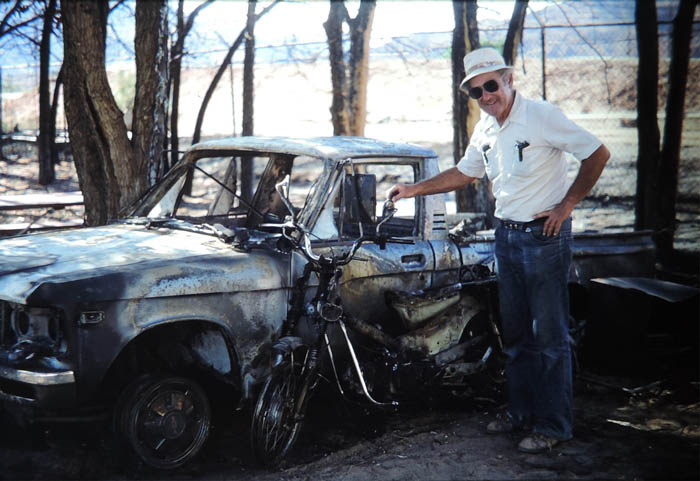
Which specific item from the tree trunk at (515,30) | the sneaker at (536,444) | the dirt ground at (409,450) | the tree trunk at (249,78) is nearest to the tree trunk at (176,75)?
the tree trunk at (249,78)

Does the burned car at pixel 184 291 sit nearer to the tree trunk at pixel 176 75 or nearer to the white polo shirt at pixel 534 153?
the white polo shirt at pixel 534 153

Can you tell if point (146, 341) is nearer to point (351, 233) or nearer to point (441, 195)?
point (351, 233)

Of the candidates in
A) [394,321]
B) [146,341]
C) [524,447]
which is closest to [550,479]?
[524,447]

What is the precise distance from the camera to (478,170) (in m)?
5.18

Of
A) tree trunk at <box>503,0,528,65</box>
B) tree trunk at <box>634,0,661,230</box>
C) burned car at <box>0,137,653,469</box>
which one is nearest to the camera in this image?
burned car at <box>0,137,653,469</box>

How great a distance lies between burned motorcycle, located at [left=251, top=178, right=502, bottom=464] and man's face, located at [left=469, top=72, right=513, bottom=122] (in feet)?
2.80

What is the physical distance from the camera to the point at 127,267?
4242 mm

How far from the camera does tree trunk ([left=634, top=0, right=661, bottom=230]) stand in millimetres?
9812

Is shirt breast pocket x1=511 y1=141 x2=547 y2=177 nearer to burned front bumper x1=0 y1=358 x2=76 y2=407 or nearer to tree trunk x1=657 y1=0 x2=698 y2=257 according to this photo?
burned front bumper x1=0 y1=358 x2=76 y2=407

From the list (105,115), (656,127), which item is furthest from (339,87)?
(105,115)

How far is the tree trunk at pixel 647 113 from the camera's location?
9.81m

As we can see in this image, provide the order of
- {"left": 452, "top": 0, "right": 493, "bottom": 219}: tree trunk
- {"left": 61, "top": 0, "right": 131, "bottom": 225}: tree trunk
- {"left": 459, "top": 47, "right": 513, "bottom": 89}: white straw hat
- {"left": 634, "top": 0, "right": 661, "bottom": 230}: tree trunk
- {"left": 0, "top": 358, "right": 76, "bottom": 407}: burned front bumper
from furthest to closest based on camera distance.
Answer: {"left": 452, "top": 0, "right": 493, "bottom": 219}: tree trunk → {"left": 634, "top": 0, "right": 661, "bottom": 230}: tree trunk → {"left": 61, "top": 0, "right": 131, "bottom": 225}: tree trunk → {"left": 459, "top": 47, "right": 513, "bottom": 89}: white straw hat → {"left": 0, "top": 358, "right": 76, "bottom": 407}: burned front bumper

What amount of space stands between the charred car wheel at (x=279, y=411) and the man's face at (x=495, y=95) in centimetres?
187

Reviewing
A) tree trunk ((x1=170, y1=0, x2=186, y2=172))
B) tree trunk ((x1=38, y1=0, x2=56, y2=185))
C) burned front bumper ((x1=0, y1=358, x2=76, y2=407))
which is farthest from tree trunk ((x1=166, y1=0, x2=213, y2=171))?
burned front bumper ((x1=0, y1=358, x2=76, y2=407))
